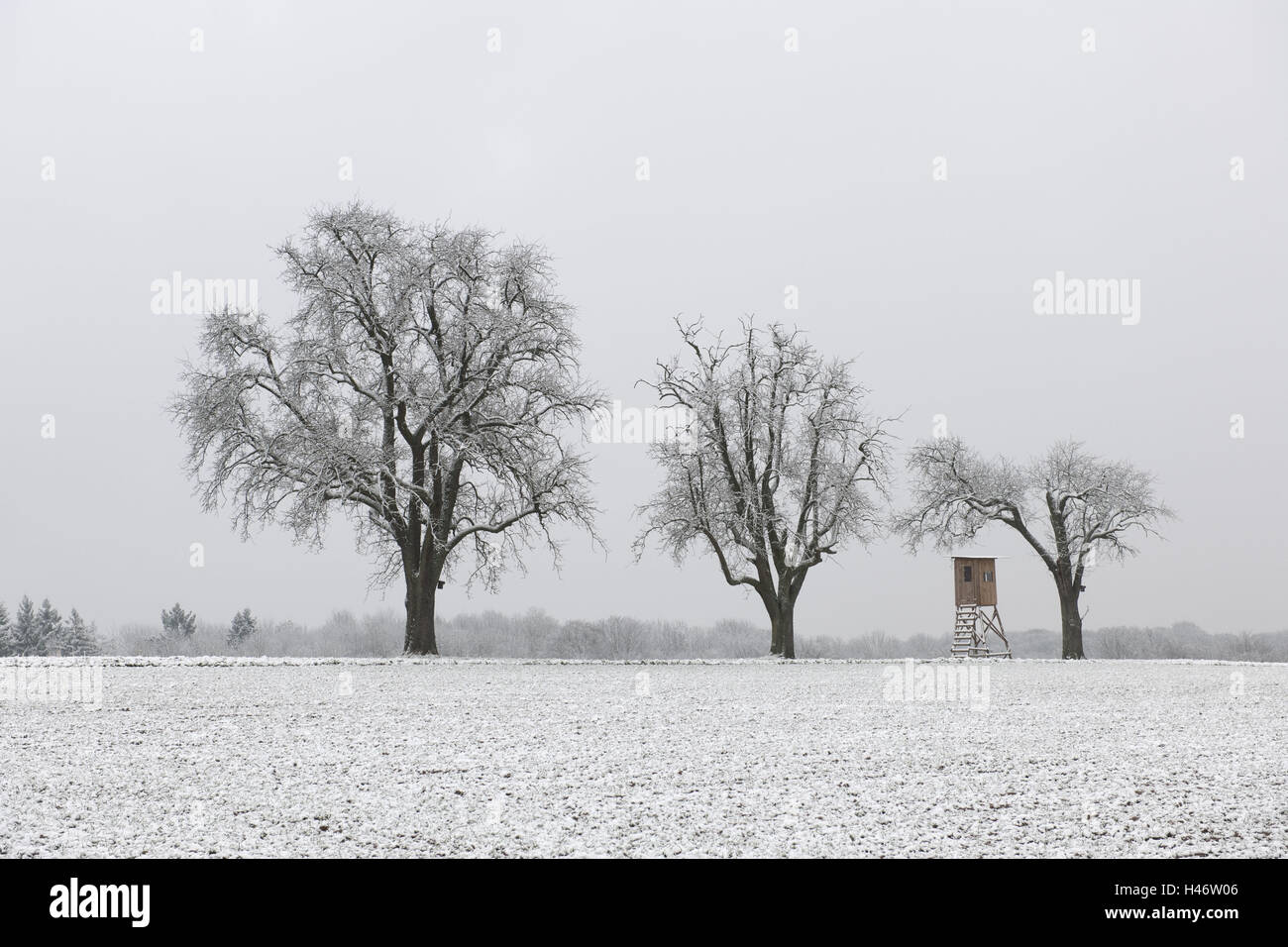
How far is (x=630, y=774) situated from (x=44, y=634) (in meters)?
57.1

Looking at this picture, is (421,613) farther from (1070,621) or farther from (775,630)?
(1070,621)

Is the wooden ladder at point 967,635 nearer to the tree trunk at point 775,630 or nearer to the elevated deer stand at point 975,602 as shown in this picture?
the elevated deer stand at point 975,602

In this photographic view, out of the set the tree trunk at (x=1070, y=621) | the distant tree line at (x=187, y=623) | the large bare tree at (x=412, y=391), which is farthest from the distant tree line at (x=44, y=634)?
the tree trunk at (x=1070, y=621)

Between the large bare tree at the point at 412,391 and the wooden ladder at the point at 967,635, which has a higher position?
the large bare tree at the point at 412,391

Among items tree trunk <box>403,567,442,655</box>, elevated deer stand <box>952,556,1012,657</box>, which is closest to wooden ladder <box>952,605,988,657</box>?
elevated deer stand <box>952,556,1012,657</box>

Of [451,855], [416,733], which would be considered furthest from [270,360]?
[451,855]

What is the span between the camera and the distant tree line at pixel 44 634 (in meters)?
51.9

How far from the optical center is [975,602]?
41438 mm

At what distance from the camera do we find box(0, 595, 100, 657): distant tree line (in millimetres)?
51875

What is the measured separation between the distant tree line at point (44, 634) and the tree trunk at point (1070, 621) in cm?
4591

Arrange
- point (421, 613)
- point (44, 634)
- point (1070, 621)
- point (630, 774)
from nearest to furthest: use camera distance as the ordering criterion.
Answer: point (630, 774)
point (421, 613)
point (1070, 621)
point (44, 634)

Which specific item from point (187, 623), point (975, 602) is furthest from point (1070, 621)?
point (187, 623)

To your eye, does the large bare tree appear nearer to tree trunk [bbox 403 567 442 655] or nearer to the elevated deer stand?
tree trunk [bbox 403 567 442 655]
